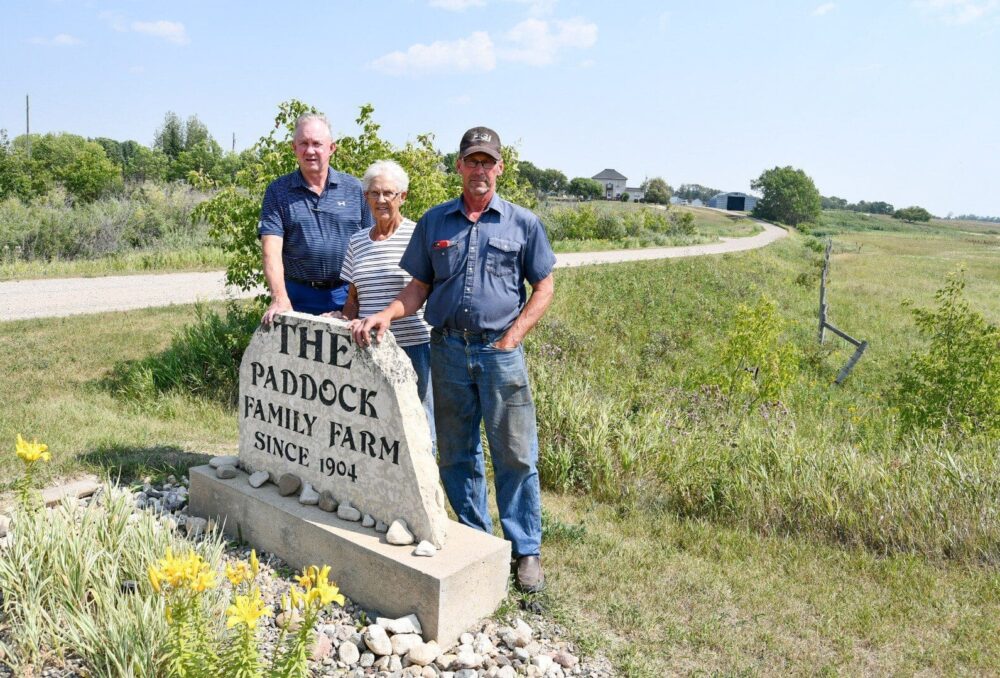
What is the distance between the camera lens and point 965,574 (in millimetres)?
3979

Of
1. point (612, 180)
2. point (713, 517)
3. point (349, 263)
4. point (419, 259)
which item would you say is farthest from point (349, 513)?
point (612, 180)

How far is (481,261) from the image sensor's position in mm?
3305

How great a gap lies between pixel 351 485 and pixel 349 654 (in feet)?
2.67

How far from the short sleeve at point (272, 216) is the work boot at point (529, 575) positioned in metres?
2.25

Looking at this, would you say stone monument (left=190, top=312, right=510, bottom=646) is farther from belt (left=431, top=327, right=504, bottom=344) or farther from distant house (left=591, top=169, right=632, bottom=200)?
distant house (left=591, top=169, right=632, bottom=200)

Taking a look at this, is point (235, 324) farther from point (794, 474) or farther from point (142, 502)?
point (794, 474)

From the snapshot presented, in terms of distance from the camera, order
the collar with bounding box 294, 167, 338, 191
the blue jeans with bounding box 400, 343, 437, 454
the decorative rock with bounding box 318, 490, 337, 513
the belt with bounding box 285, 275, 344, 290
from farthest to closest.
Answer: the belt with bounding box 285, 275, 344, 290, the collar with bounding box 294, 167, 338, 191, the blue jeans with bounding box 400, 343, 437, 454, the decorative rock with bounding box 318, 490, 337, 513

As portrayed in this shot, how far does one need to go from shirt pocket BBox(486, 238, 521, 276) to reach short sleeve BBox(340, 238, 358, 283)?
3.12ft

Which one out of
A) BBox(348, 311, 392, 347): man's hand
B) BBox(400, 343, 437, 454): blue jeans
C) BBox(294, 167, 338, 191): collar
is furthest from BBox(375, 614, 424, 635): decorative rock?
BBox(294, 167, 338, 191): collar

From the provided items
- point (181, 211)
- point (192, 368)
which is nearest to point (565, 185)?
point (181, 211)

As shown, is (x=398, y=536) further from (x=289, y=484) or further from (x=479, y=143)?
(x=479, y=143)

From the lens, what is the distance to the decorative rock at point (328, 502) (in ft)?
11.5

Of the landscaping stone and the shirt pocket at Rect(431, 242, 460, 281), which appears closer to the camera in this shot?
the shirt pocket at Rect(431, 242, 460, 281)

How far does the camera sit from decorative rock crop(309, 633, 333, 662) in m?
2.80
